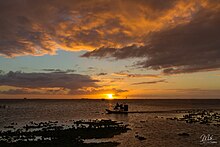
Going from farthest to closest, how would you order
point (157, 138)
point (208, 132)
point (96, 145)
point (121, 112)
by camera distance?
point (121, 112)
point (208, 132)
point (157, 138)
point (96, 145)

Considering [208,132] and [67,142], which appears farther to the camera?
[208,132]

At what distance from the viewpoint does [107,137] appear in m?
47.4

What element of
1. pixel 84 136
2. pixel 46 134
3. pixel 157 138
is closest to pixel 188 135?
pixel 157 138

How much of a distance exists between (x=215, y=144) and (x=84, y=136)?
2164cm

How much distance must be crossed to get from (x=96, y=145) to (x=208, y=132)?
26934 millimetres

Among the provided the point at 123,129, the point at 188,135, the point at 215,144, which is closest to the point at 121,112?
the point at 123,129

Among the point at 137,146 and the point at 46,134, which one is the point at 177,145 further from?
the point at 46,134

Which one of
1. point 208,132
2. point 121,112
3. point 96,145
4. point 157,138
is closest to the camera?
point 96,145
